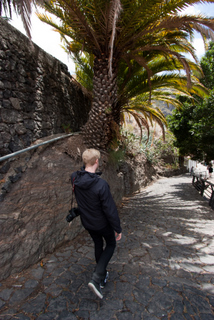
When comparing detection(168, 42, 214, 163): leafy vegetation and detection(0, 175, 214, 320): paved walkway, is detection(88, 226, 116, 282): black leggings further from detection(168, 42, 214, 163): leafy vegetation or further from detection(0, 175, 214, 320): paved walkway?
detection(168, 42, 214, 163): leafy vegetation

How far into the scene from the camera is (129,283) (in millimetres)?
2613

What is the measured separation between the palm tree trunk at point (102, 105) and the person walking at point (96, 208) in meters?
3.28

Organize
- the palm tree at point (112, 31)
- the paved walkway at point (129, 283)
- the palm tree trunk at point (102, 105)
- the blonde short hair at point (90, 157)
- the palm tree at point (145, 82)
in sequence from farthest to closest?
the palm tree at point (145, 82) < the palm tree trunk at point (102, 105) < the palm tree at point (112, 31) < the blonde short hair at point (90, 157) < the paved walkway at point (129, 283)

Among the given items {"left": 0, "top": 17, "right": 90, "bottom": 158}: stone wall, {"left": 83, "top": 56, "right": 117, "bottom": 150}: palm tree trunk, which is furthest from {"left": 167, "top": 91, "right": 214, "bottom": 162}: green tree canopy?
{"left": 0, "top": 17, "right": 90, "bottom": 158}: stone wall

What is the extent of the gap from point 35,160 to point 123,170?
4.92 meters

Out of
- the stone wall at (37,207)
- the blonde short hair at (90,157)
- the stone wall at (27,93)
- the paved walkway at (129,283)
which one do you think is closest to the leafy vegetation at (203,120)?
the paved walkway at (129,283)

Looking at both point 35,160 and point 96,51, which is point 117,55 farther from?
point 35,160

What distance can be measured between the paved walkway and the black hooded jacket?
87cm

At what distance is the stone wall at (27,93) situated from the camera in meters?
4.02

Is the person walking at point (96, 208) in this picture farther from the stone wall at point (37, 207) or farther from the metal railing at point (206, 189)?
the metal railing at point (206, 189)

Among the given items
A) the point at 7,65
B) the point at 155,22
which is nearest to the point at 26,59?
the point at 7,65

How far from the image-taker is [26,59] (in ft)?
15.3

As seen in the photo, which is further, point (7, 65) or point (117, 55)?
point (117, 55)

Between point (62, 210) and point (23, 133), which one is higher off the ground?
point (23, 133)
